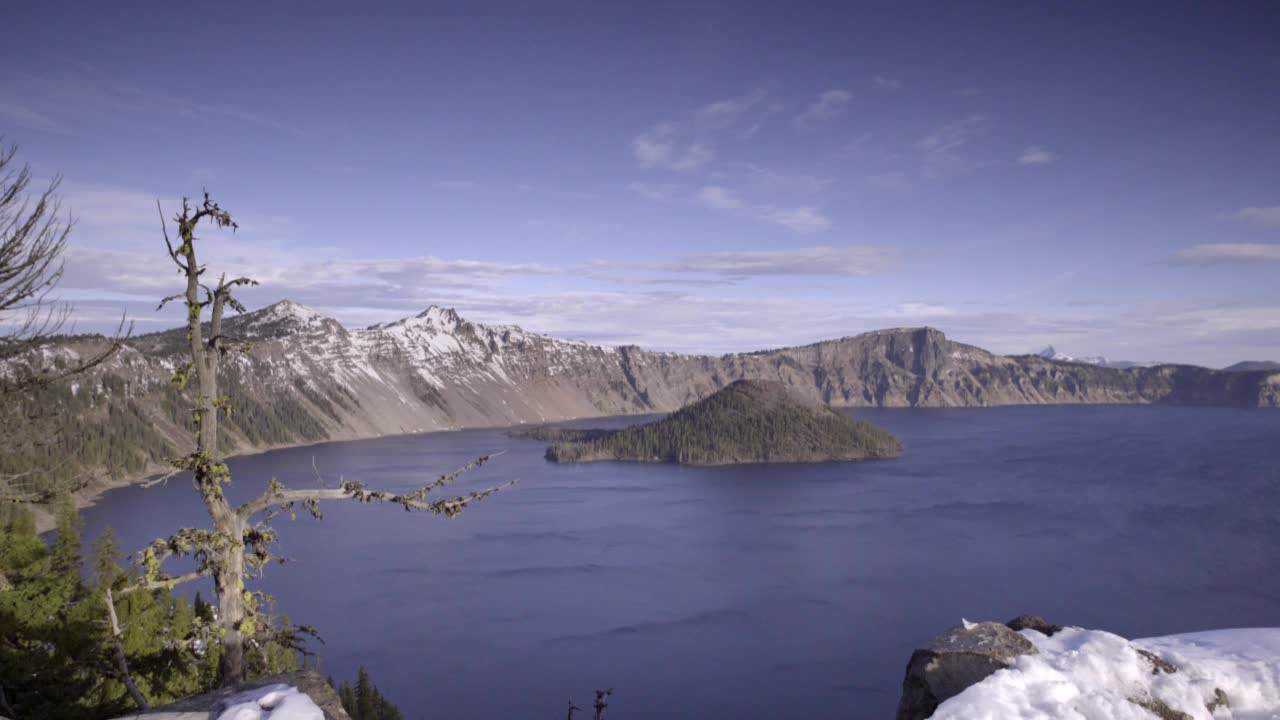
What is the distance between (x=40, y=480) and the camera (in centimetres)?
2106

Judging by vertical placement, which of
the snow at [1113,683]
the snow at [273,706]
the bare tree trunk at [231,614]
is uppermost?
the bare tree trunk at [231,614]

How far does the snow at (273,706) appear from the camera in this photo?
7160 mm

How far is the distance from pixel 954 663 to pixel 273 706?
868 cm

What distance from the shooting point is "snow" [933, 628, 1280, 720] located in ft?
31.4

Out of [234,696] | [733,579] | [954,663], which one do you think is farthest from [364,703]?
[733,579]

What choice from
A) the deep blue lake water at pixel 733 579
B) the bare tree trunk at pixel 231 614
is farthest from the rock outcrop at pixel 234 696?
the deep blue lake water at pixel 733 579

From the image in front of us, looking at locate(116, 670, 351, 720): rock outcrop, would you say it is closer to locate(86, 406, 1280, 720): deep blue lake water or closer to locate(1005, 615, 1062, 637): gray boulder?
locate(1005, 615, 1062, 637): gray boulder

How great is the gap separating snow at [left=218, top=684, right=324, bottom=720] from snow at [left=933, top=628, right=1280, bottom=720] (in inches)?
287

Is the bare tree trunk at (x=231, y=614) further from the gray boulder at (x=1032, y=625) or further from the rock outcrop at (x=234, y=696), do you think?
the gray boulder at (x=1032, y=625)

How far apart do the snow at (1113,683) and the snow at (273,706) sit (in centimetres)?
728

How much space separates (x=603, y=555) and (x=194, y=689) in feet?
242

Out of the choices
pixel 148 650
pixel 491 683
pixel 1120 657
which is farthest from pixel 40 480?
pixel 491 683

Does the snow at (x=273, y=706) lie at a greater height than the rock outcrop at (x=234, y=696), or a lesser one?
greater

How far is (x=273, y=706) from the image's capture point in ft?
24.5
